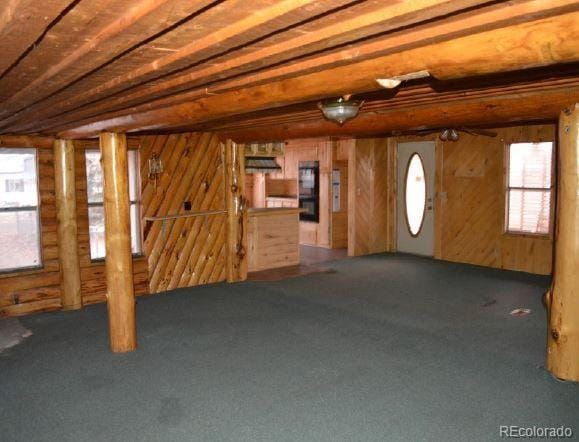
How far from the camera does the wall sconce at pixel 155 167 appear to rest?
7125mm

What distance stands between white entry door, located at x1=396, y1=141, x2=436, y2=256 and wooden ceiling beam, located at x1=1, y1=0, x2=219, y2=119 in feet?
25.2

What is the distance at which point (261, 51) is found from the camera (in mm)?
2357

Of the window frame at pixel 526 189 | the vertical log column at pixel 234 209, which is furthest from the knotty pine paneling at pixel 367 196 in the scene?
the vertical log column at pixel 234 209

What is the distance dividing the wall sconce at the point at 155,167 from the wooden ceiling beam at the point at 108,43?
11.6 ft

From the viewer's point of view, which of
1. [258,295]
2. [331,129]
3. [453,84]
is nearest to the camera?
[453,84]

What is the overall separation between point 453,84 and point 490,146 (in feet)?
19.1

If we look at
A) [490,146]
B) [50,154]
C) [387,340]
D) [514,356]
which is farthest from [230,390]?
[490,146]

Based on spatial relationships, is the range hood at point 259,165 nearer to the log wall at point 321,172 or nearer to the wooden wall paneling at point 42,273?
the log wall at point 321,172

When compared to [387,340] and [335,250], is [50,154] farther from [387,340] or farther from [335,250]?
[335,250]

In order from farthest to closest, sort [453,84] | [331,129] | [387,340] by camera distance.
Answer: [331,129] < [387,340] < [453,84]

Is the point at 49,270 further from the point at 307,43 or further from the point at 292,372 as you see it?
the point at 307,43

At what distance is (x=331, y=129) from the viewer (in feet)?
20.1

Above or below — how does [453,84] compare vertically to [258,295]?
above

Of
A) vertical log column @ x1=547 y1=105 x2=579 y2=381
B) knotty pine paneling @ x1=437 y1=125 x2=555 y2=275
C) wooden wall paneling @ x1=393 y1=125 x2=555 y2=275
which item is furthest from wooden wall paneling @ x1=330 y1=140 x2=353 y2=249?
vertical log column @ x1=547 y1=105 x2=579 y2=381
